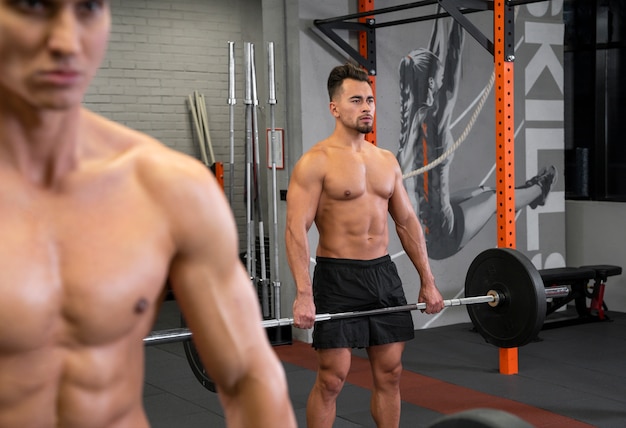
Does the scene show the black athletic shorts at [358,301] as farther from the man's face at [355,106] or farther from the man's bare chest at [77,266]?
the man's bare chest at [77,266]

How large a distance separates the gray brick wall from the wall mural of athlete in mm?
2189

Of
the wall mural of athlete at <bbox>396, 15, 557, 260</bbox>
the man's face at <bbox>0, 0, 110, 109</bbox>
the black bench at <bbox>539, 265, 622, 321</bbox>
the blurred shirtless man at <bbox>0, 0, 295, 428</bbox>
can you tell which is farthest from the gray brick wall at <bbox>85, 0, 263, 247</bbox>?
the man's face at <bbox>0, 0, 110, 109</bbox>

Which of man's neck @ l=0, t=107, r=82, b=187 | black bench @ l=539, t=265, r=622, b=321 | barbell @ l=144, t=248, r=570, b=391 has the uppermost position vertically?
man's neck @ l=0, t=107, r=82, b=187

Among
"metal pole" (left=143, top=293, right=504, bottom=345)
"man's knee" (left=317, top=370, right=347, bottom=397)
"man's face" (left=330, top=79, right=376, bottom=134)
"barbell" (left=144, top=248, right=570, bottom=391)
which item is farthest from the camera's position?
"barbell" (left=144, top=248, right=570, bottom=391)

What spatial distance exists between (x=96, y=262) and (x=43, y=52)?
25 cm

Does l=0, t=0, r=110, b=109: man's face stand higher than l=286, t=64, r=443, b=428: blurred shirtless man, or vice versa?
l=0, t=0, r=110, b=109: man's face

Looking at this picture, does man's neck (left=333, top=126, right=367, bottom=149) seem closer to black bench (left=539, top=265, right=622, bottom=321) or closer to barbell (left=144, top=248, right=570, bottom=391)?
barbell (left=144, top=248, right=570, bottom=391)

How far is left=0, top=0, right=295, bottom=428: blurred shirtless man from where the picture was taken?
978mm

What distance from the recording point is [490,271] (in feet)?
13.5

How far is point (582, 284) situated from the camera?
259 inches

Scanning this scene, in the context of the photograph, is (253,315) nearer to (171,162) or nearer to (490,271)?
(171,162)

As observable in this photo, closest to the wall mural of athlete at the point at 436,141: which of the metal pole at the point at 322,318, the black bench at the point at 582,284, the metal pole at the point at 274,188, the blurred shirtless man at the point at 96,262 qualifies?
the black bench at the point at 582,284

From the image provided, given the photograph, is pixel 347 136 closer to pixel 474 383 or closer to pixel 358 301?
pixel 358 301

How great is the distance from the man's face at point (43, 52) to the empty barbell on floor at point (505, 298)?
2840 millimetres
